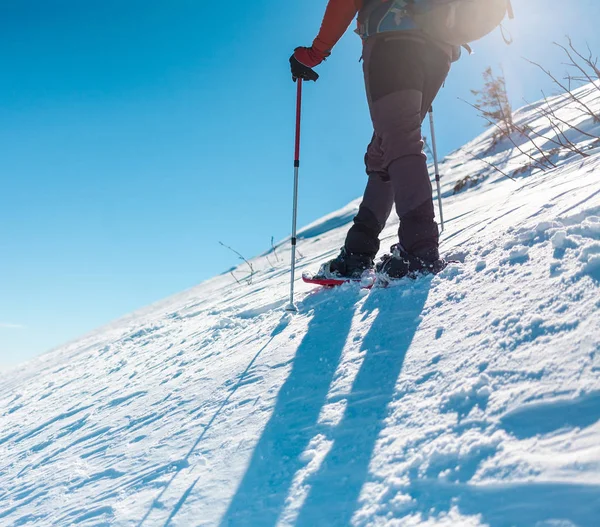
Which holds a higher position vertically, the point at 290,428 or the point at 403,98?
the point at 403,98

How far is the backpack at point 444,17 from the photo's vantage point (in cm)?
202

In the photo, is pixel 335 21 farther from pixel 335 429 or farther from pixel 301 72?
pixel 335 429

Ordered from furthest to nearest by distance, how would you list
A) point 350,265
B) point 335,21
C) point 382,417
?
point 350,265 < point 335,21 < point 382,417

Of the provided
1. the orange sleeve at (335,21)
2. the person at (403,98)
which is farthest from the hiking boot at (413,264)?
the orange sleeve at (335,21)

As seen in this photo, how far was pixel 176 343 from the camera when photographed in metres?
2.90

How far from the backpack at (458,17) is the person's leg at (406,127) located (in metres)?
0.09

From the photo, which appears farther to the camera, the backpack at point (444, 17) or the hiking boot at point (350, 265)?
the hiking boot at point (350, 265)

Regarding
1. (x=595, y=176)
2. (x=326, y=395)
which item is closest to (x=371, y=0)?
(x=595, y=176)

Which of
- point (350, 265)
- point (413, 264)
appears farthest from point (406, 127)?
point (350, 265)

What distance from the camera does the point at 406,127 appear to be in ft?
6.93

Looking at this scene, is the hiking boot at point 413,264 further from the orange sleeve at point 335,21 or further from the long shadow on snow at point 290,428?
the orange sleeve at point 335,21

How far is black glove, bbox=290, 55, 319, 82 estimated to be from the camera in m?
2.60

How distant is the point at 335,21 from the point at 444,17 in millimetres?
517

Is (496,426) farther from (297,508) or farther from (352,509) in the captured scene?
(297,508)
